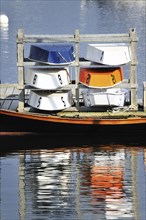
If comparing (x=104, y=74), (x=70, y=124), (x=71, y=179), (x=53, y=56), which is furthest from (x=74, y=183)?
(x=104, y=74)

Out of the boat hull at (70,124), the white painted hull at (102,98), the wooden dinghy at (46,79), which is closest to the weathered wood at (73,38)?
the wooden dinghy at (46,79)

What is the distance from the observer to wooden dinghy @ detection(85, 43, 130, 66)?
38969 millimetres

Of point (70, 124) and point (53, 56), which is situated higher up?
point (53, 56)

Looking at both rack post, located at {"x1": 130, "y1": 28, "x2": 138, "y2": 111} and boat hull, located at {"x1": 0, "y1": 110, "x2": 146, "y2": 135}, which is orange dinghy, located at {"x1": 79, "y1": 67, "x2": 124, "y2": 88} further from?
boat hull, located at {"x1": 0, "y1": 110, "x2": 146, "y2": 135}

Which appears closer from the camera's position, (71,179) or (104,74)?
(71,179)

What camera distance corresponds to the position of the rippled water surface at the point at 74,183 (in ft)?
96.7

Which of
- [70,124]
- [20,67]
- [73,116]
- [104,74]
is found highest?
[20,67]

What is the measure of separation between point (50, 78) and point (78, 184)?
6885mm

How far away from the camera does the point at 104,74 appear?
39.3 meters

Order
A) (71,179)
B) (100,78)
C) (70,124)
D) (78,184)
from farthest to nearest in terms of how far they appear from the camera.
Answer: (100,78)
(70,124)
(71,179)
(78,184)

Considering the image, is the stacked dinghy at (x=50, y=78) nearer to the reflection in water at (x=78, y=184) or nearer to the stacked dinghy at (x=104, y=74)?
the stacked dinghy at (x=104, y=74)

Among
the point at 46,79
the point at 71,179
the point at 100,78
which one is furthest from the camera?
the point at 100,78

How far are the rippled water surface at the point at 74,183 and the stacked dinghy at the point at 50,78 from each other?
79.6 inches

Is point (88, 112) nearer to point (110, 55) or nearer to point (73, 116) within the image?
point (73, 116)
